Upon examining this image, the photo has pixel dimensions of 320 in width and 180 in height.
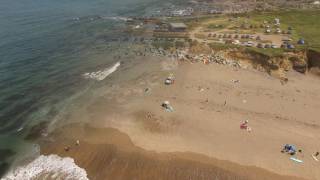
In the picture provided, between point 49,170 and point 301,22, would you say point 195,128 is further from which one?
point 301,22

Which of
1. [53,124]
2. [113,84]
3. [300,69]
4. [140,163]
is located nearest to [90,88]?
[113,84]

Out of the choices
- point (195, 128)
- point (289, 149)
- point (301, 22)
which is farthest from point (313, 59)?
point (195, 128)

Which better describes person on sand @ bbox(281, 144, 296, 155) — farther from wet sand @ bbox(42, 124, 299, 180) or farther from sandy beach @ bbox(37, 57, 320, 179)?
wet sand @ bbox(42, 124, 299, 180)

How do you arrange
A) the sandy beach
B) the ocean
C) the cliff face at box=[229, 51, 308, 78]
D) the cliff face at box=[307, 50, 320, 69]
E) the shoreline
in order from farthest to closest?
1. the cliff face at box=[307, 50, 320, 69]
2. the cliff face at box=[229, 51, 308, 78]
3. the ocean
4. the shoreline
5. the sandy beach

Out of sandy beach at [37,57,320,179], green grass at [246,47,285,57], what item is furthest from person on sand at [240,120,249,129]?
green grass at [246,47,285,57]

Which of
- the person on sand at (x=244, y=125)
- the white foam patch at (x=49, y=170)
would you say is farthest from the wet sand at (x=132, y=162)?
the person on sand at (x=244, y=125)

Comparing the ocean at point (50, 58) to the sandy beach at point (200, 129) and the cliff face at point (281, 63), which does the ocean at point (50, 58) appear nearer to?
the sandy beach at point (200, 129)
